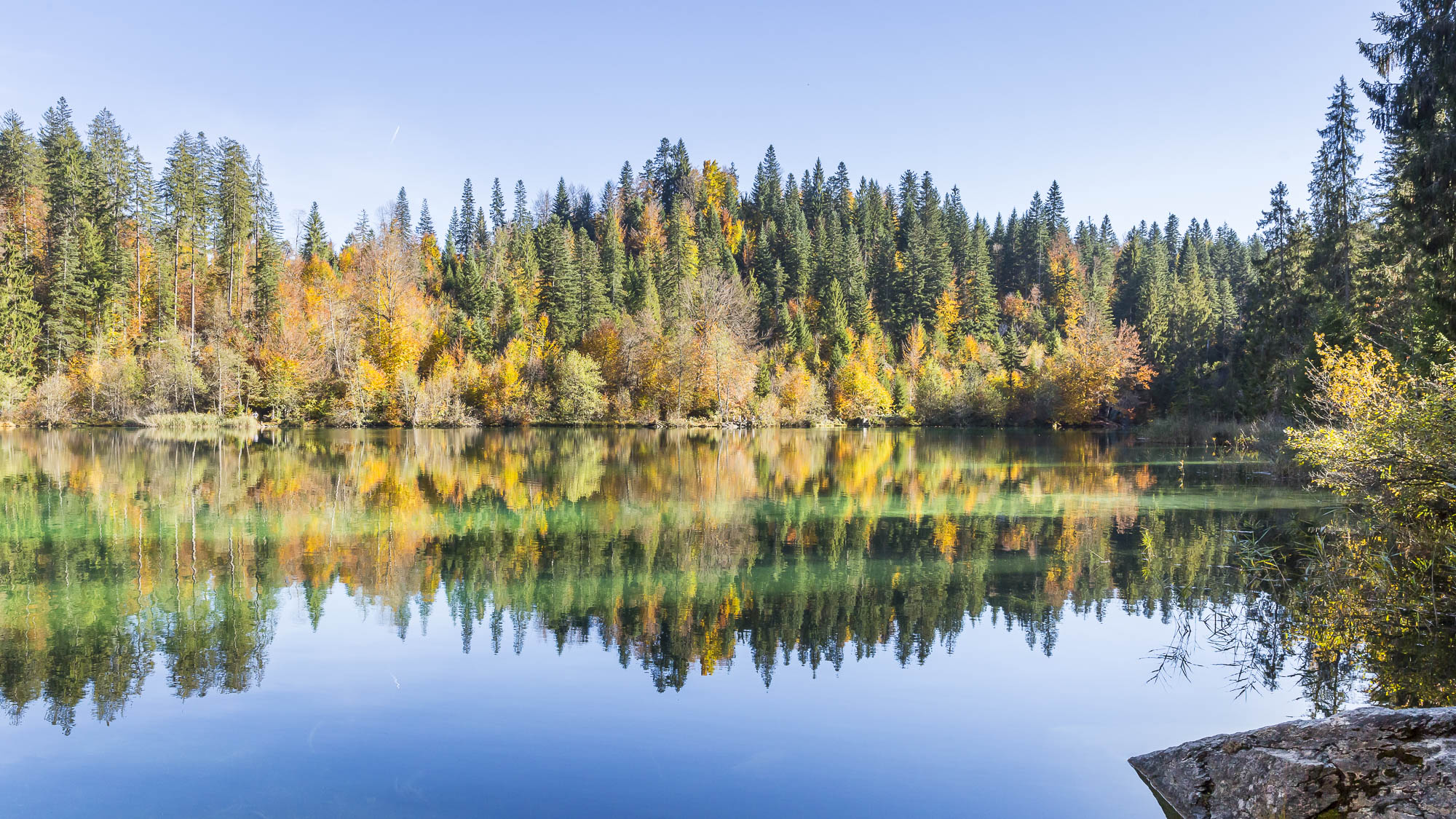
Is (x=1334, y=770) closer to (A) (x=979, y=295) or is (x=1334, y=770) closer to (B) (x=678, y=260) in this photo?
(B) (x=678, y=260)

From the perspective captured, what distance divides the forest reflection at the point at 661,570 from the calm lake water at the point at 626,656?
3.0 inches

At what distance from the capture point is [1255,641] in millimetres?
9250

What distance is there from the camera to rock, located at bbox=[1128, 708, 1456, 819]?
4.27 meters

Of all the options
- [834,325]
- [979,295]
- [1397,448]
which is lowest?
[1397,448]

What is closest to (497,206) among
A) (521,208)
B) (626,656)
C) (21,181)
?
(521,208)

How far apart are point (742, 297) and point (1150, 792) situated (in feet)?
233

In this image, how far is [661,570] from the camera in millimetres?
12664

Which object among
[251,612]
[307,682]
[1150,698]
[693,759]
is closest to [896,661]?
[1150,698]

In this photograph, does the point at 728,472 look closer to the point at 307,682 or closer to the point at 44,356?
the point at 307,682

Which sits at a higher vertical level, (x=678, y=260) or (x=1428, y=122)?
(x=678, y=260)

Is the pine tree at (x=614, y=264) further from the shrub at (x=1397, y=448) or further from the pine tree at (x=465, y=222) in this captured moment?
the shrub at (x=1397, y=448)

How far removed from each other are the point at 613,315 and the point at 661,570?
6109cm

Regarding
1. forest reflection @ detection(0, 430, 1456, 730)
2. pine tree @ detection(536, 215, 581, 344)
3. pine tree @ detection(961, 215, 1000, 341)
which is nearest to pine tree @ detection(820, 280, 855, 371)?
pine tree @ detection(961, 215, 1000, 341)

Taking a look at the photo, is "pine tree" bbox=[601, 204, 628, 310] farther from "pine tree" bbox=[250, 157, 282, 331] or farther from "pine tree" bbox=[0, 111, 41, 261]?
"pine tree" bbox=[0, 111, 41, 261]
